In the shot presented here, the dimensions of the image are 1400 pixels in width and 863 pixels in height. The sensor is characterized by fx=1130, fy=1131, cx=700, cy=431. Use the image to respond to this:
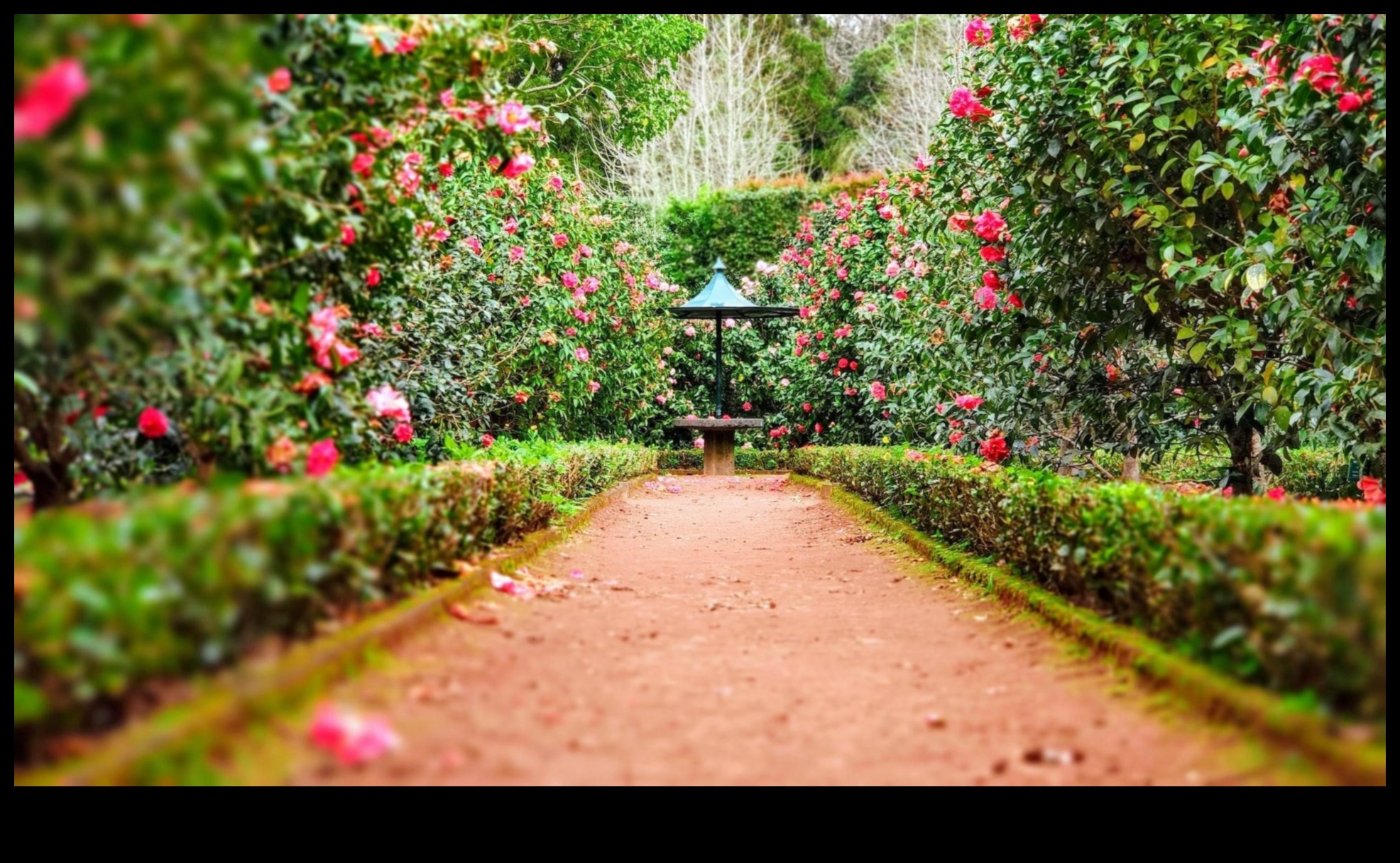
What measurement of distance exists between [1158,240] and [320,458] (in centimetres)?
428

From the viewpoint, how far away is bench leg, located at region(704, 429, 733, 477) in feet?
51.1

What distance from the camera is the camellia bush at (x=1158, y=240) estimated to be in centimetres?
479

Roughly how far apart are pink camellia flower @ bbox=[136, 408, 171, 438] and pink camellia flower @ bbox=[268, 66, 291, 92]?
1.07m

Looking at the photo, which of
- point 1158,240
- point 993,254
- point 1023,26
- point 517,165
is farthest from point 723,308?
point 517,165

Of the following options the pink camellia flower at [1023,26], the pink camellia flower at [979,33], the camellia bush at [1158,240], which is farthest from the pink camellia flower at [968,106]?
the pink camellia flower at [1023,26]

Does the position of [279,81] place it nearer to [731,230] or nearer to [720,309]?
[720,309]

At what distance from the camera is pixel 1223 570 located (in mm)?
3096

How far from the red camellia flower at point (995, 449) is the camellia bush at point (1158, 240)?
0.02 metres

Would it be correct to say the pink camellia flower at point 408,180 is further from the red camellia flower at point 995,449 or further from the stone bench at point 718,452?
the stone bench at point 718,452

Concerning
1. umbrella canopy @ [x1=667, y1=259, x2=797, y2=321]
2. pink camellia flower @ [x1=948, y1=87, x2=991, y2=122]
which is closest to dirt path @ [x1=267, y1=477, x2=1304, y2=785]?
pink camellia flower @ [x1=948, y1=87, x2=991, y2=122]

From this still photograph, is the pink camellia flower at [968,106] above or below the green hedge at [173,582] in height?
above

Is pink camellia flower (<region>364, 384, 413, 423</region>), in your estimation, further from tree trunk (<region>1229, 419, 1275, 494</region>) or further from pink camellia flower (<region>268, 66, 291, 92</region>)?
tree trunk (<region>1229, 419, 1275, 494</region>)
